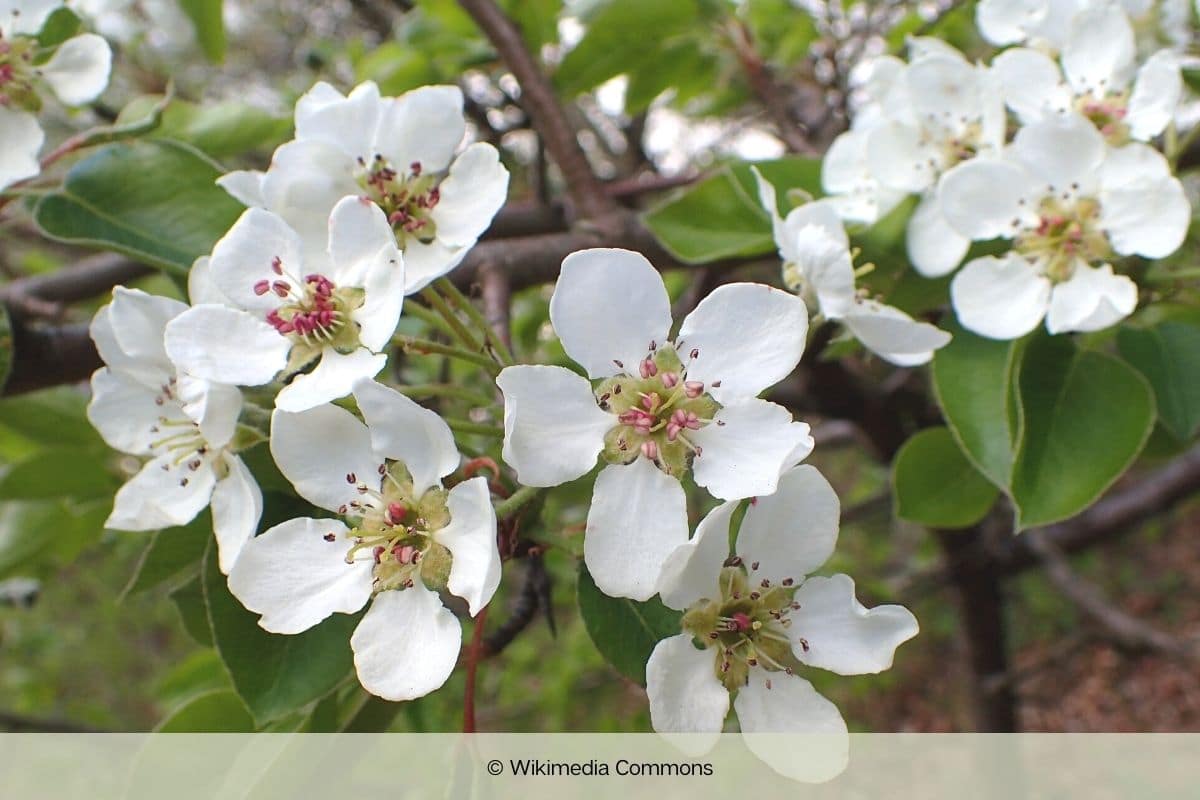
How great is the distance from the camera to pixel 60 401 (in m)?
1.41

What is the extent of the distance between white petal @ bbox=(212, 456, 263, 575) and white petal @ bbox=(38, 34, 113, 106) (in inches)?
20.4

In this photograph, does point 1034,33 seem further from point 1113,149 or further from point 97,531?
point 97,531

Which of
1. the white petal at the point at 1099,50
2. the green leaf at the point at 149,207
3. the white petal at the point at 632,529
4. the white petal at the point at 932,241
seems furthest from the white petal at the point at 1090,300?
the green leaf at the point at 149,207

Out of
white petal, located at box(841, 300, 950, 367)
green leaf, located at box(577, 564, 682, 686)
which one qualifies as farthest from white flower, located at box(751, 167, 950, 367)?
green leaf, located at box(577, 564, 682, 686)

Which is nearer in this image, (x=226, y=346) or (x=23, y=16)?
(x=226, y=346)

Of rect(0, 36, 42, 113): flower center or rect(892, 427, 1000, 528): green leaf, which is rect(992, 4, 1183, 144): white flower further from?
rect(0, 36, 42, 113): flower center

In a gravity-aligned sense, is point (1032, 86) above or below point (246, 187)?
below

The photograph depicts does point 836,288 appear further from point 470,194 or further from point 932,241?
point 470,194

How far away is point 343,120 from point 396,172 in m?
0.07

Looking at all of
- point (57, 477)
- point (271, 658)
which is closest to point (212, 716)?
point (271, 658)

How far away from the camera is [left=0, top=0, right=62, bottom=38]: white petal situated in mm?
1046

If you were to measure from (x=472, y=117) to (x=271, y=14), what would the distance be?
299cm

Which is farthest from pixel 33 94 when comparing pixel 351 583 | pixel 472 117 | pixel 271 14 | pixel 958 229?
pixel 271 14

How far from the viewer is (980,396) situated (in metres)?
0.98
